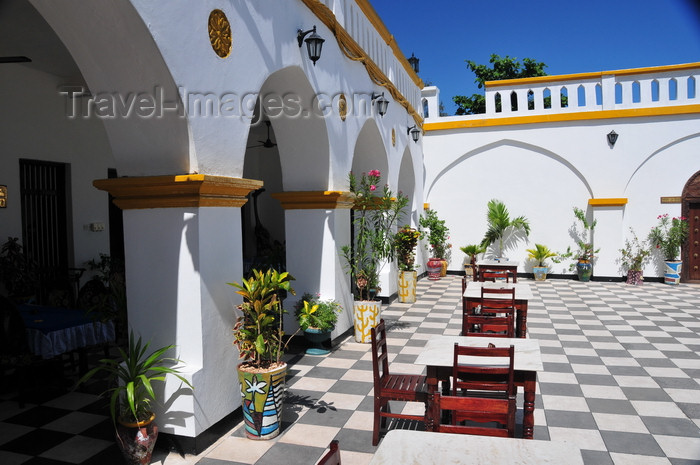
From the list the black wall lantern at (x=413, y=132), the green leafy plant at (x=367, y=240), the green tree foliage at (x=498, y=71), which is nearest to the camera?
the green leafy plant at (x=367, y=240)

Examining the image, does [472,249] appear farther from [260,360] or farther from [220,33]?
[220,33]

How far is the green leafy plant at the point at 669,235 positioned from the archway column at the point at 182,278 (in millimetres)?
13450

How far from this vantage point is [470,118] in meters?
15.4

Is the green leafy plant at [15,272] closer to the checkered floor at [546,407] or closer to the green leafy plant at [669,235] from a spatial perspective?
the checkered floor at [546,407]

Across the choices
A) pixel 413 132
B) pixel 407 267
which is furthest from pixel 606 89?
pixel 407 267

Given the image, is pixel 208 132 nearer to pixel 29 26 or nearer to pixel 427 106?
pixel 29 26

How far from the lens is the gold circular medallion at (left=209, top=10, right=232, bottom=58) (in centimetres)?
423

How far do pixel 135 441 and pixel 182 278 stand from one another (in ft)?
4.24

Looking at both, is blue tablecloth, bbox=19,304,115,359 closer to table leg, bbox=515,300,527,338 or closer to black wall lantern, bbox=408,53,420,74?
table leg, bbox=515,300,527,338

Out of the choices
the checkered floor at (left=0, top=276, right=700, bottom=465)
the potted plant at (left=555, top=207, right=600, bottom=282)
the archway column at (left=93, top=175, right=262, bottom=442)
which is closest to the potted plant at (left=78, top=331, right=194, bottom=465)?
the archway column at (left=93, top=175, right=262, bottom=442)

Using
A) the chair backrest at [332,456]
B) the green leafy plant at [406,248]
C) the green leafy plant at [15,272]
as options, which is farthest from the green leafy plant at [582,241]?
the chair backrest at [332,456]

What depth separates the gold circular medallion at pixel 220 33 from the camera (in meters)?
4.23

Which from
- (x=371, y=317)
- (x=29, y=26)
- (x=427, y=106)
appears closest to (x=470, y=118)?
(x=427, y=106)

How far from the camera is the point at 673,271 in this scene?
44.5 feet
